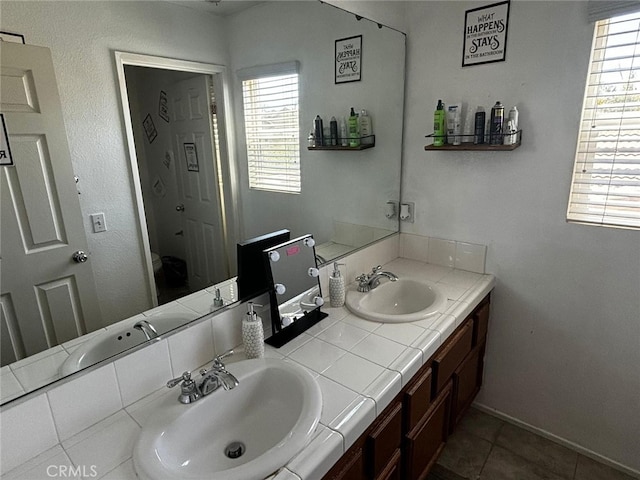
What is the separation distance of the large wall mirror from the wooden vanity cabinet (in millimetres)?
668

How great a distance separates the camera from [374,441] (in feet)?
3.59

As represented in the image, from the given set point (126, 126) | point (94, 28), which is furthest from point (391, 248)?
point (94, 28)

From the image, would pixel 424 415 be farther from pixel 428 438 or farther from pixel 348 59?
pixel 348 59

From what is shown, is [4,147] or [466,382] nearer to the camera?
[4,147]

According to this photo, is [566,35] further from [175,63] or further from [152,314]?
[152,314]

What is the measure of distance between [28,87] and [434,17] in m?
1.73

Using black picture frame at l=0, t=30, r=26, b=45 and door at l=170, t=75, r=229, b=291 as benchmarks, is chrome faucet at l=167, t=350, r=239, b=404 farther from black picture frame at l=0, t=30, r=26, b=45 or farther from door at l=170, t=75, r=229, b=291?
black picture frame at l=0, t=30, r=26, b=45

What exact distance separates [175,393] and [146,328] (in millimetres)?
208

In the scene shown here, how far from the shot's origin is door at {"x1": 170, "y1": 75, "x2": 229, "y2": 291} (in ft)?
3.82

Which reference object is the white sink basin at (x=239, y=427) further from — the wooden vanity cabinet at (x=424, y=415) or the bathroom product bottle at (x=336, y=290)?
the bathroom product bottle at (x=336, y=290)

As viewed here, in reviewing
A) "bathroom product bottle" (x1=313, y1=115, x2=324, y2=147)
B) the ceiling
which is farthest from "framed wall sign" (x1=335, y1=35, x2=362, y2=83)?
the ceiling

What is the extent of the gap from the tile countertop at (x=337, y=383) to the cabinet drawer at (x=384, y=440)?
8cm

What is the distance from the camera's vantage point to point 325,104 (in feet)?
5.67

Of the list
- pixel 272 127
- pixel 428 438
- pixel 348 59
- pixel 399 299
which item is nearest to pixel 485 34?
pixel 348 59
